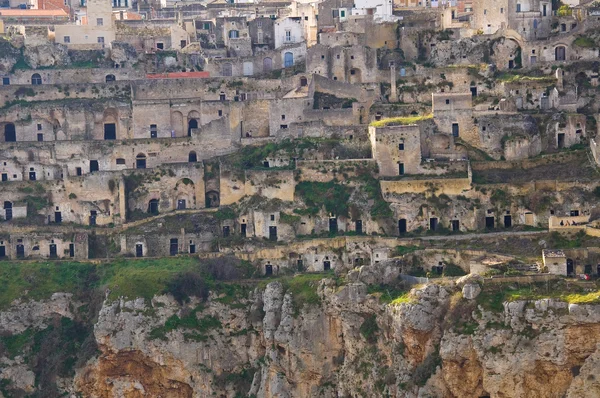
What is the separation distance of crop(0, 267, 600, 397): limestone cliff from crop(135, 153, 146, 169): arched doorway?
9573mm

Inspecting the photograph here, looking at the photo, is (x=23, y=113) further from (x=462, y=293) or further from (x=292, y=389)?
(x=462, y=293)

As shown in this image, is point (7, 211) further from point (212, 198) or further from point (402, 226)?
point (402, 226)

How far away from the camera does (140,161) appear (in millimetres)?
88938

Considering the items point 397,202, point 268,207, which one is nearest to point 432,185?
point 397,202

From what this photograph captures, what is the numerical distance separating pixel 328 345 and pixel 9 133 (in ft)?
74.8

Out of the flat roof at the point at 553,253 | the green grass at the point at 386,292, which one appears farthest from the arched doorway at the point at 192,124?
the flat roof at the point at 553,253

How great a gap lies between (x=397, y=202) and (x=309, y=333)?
8.42 m

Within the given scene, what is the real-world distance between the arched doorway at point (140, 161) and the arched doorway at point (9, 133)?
6.75 metres

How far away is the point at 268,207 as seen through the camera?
8381 centimetres

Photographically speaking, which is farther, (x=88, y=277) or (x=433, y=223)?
(x=88, y=277)

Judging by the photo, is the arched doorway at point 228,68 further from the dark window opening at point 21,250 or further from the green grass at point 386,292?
the green grass at point 386,292

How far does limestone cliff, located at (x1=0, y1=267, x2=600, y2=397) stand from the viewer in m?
71.2

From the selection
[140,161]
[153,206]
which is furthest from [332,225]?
[140,161]

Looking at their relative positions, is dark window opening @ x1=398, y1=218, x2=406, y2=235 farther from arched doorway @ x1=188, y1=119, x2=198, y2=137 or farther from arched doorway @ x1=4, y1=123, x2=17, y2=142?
arched doorway @ x1=4, y1=123, x2=17, y2=142
